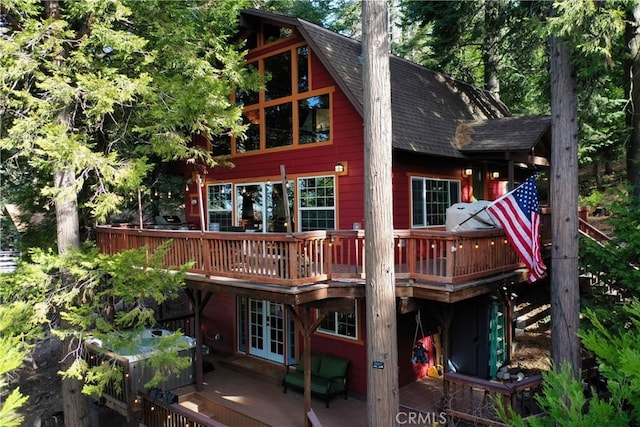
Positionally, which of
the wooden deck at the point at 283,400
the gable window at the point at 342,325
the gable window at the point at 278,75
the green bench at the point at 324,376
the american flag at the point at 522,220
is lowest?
the wooden deck at the point at 283,400

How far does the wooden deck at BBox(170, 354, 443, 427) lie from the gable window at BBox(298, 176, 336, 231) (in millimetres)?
3602

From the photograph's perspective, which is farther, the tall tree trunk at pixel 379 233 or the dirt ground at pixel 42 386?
the dirt ground at pixel 42 386

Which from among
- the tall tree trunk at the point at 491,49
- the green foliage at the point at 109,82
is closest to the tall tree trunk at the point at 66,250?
the green foliage at the point at 109,82

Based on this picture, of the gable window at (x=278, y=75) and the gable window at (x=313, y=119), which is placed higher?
the gable window at (x=278, y=75)

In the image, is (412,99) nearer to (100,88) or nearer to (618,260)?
(618,260)

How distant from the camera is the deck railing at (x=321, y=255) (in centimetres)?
652

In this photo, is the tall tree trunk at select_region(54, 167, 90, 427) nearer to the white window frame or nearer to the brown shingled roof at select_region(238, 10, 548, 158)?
the white window frame

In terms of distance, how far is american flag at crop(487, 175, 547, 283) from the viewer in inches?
264

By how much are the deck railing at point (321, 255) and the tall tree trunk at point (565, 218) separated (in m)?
1.01

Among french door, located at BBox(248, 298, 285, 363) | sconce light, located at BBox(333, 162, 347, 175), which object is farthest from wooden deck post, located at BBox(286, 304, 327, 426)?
french door, located at BBox(248, 298, 285, 363)

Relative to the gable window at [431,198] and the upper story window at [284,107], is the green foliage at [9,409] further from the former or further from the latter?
the gable window at [431,198]

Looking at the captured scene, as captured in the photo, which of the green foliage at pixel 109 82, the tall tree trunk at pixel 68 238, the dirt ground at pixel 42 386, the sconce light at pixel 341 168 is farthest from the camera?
the dirt ground at pixel 42 386

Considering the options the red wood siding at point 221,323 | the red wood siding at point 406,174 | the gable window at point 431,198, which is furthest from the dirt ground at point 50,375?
the red wood siding at point 406,174

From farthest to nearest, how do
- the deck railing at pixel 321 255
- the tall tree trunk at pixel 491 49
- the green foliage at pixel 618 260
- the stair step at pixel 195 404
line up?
the tall tree trunk at pixel 491 49 → the stair step at pixel 195 404 → the green foliage at pixel 618 260 → the deck railing at pixel 321 255
